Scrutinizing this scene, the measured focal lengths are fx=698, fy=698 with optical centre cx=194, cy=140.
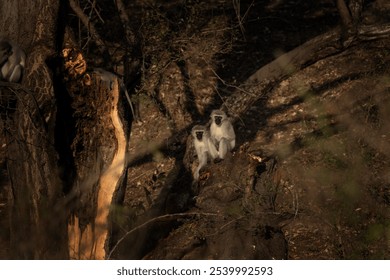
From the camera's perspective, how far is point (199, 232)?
29.1 feet

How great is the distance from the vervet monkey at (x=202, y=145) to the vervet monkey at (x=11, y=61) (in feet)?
9.04

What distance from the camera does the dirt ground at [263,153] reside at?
891 cm

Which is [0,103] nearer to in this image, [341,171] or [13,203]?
[13,203]

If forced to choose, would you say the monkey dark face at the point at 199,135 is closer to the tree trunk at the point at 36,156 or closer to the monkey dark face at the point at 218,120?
the monkey dark face at the point at 218,120

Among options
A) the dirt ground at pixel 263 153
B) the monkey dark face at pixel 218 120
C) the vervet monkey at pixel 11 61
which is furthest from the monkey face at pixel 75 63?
the monkey dark face at pixel 218 120

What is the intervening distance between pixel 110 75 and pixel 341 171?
4.55 m

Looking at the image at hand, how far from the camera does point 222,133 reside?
10.5 meters

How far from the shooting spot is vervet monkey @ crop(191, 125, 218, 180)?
1044cm

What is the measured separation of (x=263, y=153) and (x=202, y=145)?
1.16 meters

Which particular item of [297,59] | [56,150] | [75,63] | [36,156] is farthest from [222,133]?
[36,156]

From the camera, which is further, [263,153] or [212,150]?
[263,153]

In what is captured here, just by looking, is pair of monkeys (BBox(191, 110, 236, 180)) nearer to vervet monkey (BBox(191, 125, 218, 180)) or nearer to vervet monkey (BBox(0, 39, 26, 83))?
vervet monkey (BBox(191, 125, 218, 180))

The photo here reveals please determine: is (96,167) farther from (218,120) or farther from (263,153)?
(263,153)

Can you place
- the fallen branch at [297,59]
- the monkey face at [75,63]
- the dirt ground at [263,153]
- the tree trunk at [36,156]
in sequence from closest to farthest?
the tree trunk at [36,156], the monkey face at [75,63], the dirt ground at [263,153], the fallen branch at [297,59]
